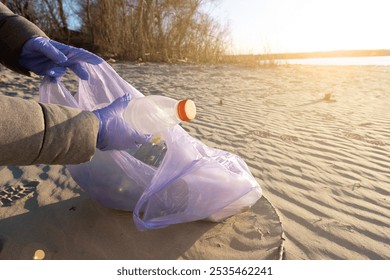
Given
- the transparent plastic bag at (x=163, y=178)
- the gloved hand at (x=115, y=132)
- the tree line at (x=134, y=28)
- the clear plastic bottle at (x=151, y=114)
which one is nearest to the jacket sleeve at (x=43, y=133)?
the gloved hand at (x=115, y=132)

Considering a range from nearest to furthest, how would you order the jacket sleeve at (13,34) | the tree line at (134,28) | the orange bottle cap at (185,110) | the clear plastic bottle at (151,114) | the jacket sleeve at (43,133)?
the jacket sleeve at (43,133) → the orange bottle cap at (185,110) → the clear plastic bottle at (151,114) → the jacket sleeve at (13,34) → the tree line at (134,28)

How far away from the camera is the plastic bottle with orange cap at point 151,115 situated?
123 centimetres

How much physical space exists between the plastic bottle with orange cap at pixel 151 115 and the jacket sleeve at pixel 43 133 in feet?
0.64

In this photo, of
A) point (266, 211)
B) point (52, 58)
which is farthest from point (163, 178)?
point (52, 58)

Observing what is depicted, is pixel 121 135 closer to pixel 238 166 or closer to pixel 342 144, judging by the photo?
pixel 238 166

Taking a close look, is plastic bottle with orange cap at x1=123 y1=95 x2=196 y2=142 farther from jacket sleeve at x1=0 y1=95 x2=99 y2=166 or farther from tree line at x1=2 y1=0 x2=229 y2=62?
tree line at x1=2 y1=0 x2=229 y2=62

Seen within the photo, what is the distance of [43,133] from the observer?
0.93 metres

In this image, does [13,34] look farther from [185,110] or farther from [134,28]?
[134,28]

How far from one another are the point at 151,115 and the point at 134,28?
939 cm

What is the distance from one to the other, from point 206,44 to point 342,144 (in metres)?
9.28

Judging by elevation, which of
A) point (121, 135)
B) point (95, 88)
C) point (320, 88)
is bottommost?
point (320, 88)

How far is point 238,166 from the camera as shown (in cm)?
151

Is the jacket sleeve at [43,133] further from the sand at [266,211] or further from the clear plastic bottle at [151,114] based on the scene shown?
the sand at [266,211]
